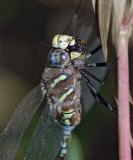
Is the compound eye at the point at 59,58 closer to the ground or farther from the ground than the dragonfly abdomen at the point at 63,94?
farther from the ground

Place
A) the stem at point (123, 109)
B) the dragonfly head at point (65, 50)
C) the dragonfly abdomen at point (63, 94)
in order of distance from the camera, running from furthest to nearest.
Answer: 1. the dragonfly abdomen at point (63, 94)
2. the dragonfly head at point (65, 50)
3. the stem at point (123, 109)

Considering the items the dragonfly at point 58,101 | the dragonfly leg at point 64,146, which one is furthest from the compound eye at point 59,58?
the dragonfly leg at point 64,146

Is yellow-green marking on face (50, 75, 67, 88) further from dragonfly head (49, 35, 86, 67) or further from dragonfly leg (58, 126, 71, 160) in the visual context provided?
dragonfly leg (58, 126, 71, 160)

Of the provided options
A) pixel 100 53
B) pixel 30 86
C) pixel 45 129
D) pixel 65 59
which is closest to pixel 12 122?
pixel 45 129

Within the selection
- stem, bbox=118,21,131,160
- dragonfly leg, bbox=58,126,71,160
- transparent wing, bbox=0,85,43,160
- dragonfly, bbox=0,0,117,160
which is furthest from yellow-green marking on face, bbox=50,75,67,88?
stem, bbox=118,21,131,160

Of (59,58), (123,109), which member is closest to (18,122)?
(59,58)

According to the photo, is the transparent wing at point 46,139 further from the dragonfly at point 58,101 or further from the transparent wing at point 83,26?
the transparent wing at point 83,26
